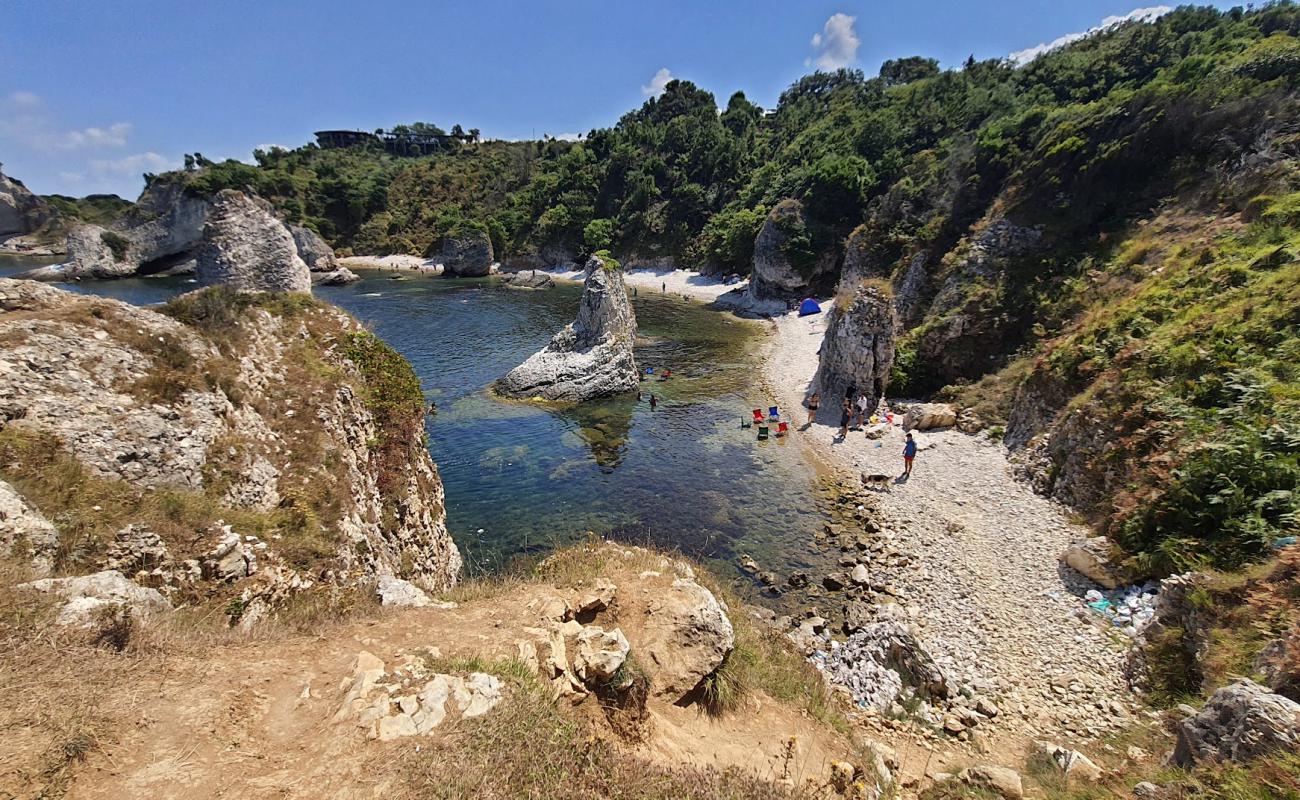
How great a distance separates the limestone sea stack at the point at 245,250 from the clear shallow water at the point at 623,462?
35.3 feet

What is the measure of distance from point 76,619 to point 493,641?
5.02m

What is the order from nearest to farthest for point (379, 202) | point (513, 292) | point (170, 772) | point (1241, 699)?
point (170, 772) → point (1241, 699) → point (513, 292) → point (379, 202)

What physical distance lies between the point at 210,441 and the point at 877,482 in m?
23.8

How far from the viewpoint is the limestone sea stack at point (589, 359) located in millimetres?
34406

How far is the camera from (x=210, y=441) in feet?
34.5

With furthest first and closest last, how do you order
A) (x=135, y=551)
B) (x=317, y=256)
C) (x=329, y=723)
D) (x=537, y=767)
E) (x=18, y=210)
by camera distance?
(x=18, y=210) < (x=317, y=256) < (x=135, y=551) < (x=329, y=723) < (x=537, y=767)

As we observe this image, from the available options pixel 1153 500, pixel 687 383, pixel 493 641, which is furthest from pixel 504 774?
pixel 687 383

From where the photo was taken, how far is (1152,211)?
2881 cm

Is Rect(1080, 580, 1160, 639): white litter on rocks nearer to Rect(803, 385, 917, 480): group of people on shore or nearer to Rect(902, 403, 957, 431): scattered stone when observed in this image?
Rect(902, 403, 957, 431): scattered stone

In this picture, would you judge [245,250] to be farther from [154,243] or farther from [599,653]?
[154,243]

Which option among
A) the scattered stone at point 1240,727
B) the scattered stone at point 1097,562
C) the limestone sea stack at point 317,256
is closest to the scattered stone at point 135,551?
the scattered stone at point 1240,727

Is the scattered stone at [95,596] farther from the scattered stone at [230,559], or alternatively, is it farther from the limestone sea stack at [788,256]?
the limestone sea stack at [788,256]

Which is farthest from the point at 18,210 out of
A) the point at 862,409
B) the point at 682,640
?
the point at 682,640

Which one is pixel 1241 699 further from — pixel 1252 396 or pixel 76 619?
pixel 76 619
